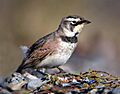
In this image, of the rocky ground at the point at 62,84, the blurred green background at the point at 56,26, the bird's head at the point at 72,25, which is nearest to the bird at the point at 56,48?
the bird's head at the point at 72,25

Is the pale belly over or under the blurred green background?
under

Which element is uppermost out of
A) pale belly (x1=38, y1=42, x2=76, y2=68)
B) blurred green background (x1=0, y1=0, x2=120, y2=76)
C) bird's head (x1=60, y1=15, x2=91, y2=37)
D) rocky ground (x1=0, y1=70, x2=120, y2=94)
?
blurred green background (x1=0, y1=0, x2=120, y2=76)

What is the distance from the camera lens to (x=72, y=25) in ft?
44.4

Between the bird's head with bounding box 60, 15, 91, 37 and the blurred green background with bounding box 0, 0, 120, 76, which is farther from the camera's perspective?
the blurred green background with bounding box 0, 0, 120, 76

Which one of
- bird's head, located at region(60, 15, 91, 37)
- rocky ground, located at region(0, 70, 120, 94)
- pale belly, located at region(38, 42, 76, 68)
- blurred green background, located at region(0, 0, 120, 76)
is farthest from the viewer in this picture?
blurred green background, located at region(0, 0, 120, 76)

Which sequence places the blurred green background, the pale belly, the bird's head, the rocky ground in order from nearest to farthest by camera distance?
the rocky ground, the pale belly, the bird's head, the blurred green background

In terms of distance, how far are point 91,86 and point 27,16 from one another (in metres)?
12.4

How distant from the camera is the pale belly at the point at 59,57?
43.1 feet

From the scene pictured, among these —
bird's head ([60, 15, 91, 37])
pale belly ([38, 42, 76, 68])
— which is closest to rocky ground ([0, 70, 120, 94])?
pale belly ([38, 42, 76, 68])

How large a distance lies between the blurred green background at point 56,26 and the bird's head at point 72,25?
25.3ft

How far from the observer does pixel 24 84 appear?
1200 cm

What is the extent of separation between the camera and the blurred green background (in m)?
22.6

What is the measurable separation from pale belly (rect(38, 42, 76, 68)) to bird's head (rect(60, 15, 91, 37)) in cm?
28

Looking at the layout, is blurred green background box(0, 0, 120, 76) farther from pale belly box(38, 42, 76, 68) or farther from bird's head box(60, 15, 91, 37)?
pale belly box(38, 42, 76, 68)
